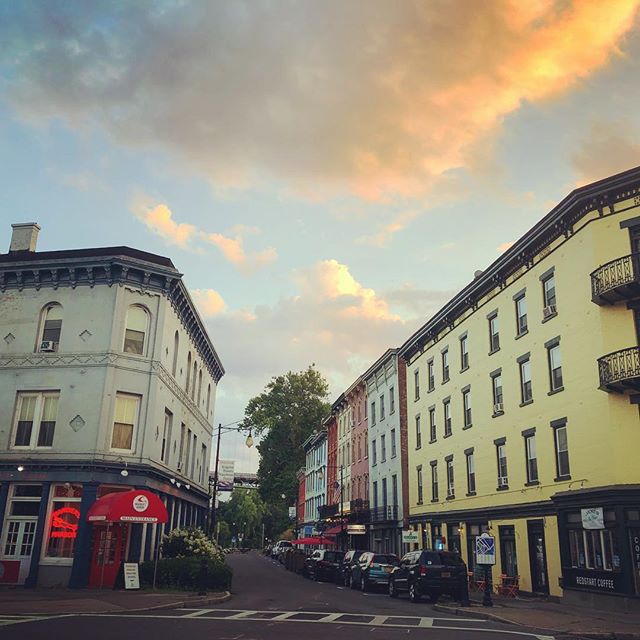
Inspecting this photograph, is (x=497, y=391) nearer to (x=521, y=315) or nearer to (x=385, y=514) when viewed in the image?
(x=521, y=315)

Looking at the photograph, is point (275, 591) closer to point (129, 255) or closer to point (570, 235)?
point (129, 255)

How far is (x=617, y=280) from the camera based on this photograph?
864 inches

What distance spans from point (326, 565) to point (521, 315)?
19.0m

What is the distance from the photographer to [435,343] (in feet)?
129

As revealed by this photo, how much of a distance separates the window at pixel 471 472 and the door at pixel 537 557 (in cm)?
626

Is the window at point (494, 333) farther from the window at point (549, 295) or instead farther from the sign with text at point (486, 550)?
the sign with text at point (486, 550)

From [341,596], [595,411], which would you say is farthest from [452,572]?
[595,411]

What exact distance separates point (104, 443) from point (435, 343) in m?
20.1

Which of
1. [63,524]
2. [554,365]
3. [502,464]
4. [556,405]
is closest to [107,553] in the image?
[63,524]

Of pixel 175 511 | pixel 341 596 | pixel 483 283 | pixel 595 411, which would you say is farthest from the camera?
pixel 175 511

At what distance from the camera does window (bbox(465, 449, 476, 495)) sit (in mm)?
32938

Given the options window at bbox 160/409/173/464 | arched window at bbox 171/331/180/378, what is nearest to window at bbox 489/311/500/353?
arched window at bbox 171/331/180/378

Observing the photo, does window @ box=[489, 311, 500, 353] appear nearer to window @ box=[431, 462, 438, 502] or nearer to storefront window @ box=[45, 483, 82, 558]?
window @ box=[431, 462, 438, 502]

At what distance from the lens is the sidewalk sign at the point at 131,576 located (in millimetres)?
23906
